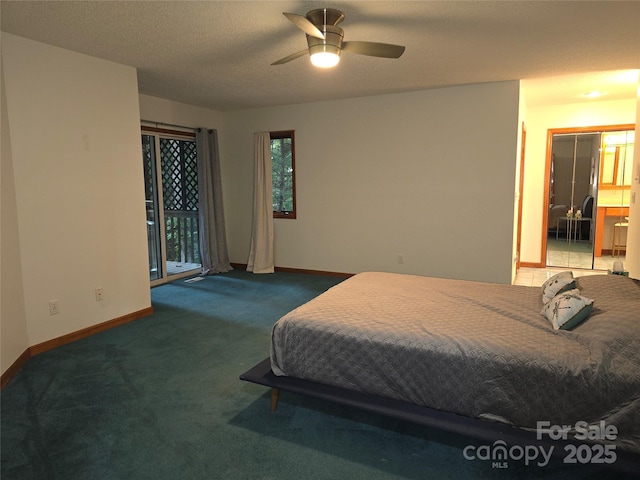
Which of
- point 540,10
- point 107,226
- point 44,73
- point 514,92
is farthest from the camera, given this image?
point 514,92

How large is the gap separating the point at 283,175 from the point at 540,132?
397 centimetres

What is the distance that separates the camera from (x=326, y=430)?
2273 millimetres

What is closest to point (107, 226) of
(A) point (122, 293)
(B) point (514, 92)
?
(A) point (122, 293)

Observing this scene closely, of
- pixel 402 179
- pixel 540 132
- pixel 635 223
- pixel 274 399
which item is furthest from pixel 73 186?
pixel 540 132

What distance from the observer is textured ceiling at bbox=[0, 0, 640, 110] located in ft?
8.67

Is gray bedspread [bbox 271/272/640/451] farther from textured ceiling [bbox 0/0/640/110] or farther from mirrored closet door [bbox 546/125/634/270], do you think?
mirrored closet door [bbox 546/125/634/270]

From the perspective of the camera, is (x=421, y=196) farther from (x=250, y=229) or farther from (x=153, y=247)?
(x=153, y=247)

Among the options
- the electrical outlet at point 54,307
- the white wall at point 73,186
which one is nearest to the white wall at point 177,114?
the white wall at point 73,186

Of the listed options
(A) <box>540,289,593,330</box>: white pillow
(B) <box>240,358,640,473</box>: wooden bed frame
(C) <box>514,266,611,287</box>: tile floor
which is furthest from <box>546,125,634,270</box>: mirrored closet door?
(B) <box>240,358,640,473</box>: wooden bed frame

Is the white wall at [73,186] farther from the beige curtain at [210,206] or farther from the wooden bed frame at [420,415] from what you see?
the wooden bed frame at [420,415]

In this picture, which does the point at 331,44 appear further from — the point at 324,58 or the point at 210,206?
the point at 210,206

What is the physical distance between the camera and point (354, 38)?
3.20m

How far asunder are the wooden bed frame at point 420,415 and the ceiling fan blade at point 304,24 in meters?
2.03

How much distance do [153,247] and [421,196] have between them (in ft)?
11.8
